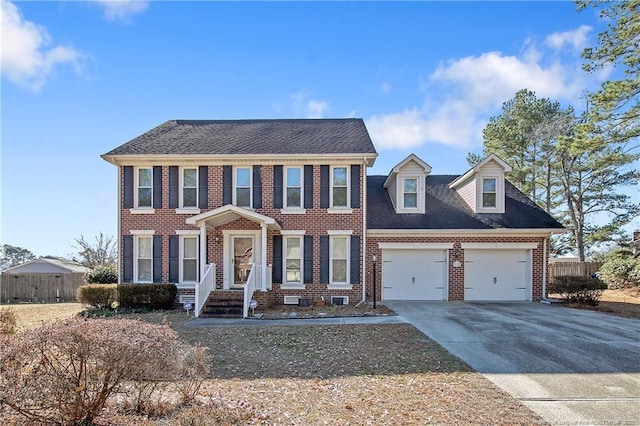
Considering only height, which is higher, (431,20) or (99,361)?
(431,20)

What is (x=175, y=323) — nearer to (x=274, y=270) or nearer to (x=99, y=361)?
(x=274, y=270)

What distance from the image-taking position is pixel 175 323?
11.0m

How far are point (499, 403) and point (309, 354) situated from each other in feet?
11.7

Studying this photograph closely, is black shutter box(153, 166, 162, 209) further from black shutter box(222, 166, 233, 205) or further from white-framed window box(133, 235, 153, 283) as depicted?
black shutter box(222, 166, 233, 205)

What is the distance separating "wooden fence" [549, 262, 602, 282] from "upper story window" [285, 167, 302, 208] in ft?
48.8

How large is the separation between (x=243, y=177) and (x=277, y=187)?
1384mm

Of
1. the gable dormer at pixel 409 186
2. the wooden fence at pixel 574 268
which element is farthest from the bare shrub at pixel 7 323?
the wooden fence at pixel 574 268

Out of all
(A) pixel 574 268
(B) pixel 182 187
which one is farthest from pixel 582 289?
(B) pixel 182 187

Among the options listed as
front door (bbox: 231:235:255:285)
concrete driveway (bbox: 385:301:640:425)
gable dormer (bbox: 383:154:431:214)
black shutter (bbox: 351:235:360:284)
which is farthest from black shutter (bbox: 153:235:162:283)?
gable dormer (bbox: 383:154:431:214)

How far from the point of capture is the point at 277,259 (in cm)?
1443

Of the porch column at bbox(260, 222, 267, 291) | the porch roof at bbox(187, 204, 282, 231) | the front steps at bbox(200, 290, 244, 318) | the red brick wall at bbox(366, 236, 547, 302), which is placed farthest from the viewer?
the red brick wall at bbox(366, 236, 547, 302)

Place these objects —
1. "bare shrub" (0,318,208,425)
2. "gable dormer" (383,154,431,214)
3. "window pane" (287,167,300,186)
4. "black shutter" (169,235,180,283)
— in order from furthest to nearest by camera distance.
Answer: "gable dormer" (383,154,431,214), "window pane" (287,167,300,186), "black shutter" (169,235,180,283), "bare shrub" (0,318,208,425)

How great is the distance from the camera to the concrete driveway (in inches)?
197

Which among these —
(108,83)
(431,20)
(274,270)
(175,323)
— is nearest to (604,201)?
(431,20)
